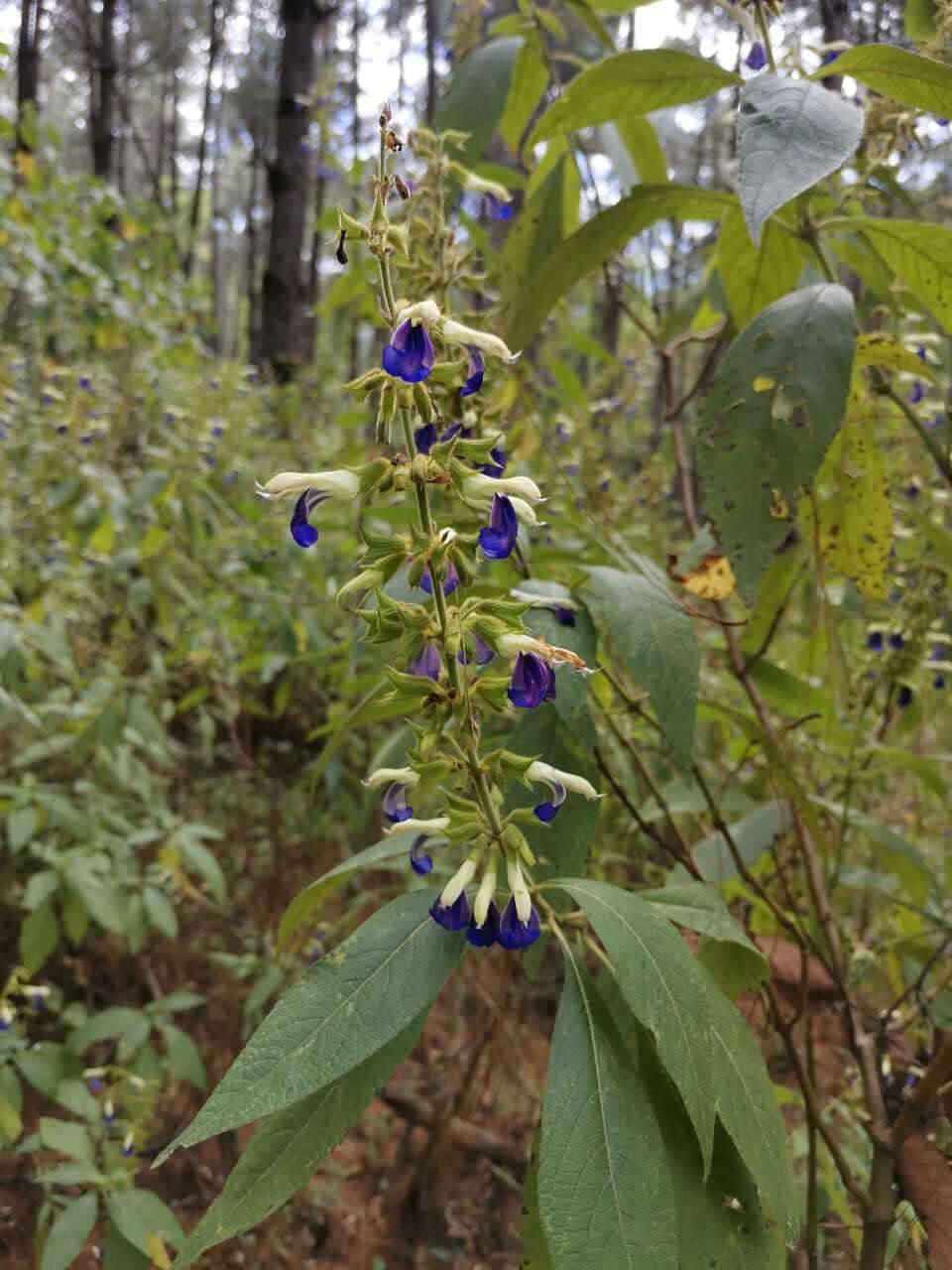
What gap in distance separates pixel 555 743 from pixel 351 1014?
1.57 ft

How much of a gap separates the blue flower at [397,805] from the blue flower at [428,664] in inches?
6.7

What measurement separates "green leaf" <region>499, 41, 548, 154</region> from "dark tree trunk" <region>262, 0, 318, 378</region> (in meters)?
6.50

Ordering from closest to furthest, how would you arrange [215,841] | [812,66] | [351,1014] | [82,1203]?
1. [351,1014]
2. [812,66]
3. [82,1203]
4. [215,841]

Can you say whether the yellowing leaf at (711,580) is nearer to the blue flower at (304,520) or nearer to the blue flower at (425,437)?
the blue flower at (425,437)

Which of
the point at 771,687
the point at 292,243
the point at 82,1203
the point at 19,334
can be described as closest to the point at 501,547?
the point at 771,687

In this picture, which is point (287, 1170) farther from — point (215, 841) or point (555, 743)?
point (215, 841)

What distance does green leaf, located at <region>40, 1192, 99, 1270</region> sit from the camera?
5.28 feet

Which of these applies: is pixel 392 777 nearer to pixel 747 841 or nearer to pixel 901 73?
pixel 747 841

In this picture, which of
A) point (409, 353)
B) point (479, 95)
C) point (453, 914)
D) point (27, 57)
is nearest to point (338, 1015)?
point (453, 914)

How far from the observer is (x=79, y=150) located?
31578 mm

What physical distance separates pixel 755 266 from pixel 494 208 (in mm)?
481

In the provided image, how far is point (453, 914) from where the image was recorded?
910mm

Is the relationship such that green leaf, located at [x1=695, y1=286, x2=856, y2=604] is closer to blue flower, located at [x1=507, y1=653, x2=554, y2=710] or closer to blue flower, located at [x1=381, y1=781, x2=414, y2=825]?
blue flower, located at [x1=507, y1=653, x2=554, y2=710]

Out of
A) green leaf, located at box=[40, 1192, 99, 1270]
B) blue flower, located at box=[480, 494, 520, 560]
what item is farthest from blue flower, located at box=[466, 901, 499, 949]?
green leaf, located at box=[40, 1192, 99, 1270]
